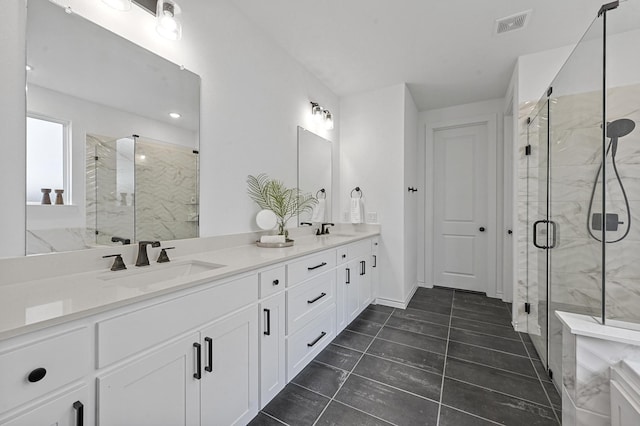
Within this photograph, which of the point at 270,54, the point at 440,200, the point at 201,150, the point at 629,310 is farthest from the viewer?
the point at 440,200

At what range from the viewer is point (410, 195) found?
347 centimetres

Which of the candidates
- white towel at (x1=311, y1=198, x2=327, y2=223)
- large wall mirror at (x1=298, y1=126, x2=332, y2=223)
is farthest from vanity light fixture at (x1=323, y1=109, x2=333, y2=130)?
white towel at (x1=311, y1=198, x2=327, y2=223)

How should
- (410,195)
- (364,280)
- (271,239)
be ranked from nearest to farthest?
(271,239), (364,280), (410,195)

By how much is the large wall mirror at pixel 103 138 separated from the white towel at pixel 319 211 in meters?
1.47

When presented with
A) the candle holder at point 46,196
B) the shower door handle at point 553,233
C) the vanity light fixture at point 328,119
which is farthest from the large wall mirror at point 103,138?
the shower door handle at point 553,233

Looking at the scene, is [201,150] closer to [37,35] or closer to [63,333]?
[37,35]

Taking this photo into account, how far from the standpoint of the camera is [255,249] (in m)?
1.92

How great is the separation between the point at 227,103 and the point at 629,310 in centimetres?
265

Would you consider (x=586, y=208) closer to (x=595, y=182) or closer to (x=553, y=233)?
(x=595, y=182)

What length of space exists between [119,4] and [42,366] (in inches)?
60.5

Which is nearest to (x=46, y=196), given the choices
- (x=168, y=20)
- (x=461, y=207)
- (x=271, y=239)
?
(x=168, y=20)

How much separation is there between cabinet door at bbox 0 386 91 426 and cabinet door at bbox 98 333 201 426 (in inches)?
1.5

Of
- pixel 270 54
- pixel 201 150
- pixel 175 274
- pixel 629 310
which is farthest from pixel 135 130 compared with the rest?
pixel 629 310

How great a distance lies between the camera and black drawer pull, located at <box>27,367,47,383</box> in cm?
67
